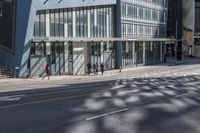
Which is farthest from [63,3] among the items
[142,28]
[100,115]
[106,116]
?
[106,116]

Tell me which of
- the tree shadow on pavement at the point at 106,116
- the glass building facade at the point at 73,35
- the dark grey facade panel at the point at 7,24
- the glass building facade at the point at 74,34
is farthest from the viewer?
the glass building facade at the point at 73,35

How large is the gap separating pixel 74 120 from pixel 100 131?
6.00 feet

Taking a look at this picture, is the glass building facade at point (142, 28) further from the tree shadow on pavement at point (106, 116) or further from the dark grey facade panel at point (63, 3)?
the tree shadow on pavement at point (106, 116)

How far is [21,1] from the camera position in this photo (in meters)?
→ 43.8

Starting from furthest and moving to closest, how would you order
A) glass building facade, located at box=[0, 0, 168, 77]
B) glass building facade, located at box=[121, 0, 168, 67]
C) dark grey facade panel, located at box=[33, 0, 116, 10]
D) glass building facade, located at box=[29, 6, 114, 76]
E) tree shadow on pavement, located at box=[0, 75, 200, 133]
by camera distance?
glass building facade, located at box=[121, 0, 168, 67]
glass building facade, located at box=[29, 6, 114, 76]
dark grey facade panel, located at box=[33, 0, 116, 10]
glass building facade, located at box=[0, 0, 168, 77]
tree shadow on pavement, located at box=[0, 75, 200, 133]

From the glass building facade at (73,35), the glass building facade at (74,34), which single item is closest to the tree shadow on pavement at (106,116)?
the glass building facade at (74,34)

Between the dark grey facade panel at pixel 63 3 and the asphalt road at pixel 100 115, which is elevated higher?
the dark grey facade panel at pixel 63 3

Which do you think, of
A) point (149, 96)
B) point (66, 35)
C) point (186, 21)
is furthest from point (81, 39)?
point (186, 21)

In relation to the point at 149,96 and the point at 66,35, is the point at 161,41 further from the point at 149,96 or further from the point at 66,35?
the point at 149,96

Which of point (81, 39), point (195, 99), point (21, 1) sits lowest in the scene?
point (195, 99)

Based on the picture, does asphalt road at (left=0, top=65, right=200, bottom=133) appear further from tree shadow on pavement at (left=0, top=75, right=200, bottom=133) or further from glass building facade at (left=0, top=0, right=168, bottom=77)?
glass building facade at (left=0, top=0, right=168, bottom=77)

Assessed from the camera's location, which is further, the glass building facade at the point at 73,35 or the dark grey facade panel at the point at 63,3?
the glass building facade at the point at 73,35

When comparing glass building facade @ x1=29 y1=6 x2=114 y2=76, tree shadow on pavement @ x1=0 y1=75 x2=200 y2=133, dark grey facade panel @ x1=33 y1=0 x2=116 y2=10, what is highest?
dark grey facade panel @ x1=33 y1=0 x2=116 y2=10

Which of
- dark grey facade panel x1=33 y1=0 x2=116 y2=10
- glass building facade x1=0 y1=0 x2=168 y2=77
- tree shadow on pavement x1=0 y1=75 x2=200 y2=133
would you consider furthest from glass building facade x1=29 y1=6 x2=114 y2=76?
tree shadow on pavement x1=0 y1=75 x2=200 y2=133
